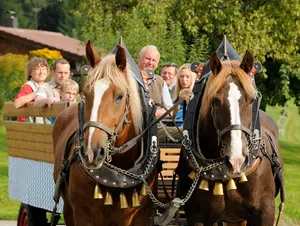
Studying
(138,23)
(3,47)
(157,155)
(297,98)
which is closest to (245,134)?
(157,155)

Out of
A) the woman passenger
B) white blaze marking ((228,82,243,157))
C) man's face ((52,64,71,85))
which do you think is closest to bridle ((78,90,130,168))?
white blaze marking ((228,82,243,157))

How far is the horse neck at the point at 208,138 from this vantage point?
6477mm

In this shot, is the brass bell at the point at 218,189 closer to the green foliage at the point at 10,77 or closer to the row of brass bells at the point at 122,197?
the row of brass bells at the point at 122,197

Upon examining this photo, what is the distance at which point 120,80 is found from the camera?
6066 mm

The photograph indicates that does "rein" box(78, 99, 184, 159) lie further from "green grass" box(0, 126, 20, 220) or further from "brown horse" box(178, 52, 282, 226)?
"green grass" box(0, 126, 20, 220)

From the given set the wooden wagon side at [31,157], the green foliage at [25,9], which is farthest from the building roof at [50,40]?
the wooden wagon side at [31,157]

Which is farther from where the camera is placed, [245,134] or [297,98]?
[297,98]

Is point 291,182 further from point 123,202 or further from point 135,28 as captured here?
point 123,202

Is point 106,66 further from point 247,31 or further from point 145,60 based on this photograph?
point 247,31

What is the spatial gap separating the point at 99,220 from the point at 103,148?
2.68 ft

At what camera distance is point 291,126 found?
1759 inches

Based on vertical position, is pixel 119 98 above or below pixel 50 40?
above

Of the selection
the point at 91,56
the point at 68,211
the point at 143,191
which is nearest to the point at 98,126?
the point at 91,56

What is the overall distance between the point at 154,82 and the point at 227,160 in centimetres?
230
